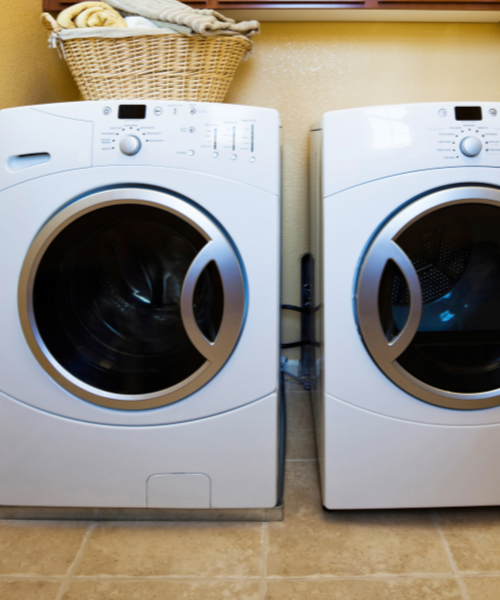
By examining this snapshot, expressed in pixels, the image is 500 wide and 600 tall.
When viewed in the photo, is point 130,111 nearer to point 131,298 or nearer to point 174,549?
point 131,298

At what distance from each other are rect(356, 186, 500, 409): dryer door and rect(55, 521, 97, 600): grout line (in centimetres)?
69

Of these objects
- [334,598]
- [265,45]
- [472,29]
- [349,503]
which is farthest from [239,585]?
[472,29]

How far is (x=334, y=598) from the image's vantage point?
2.48ft

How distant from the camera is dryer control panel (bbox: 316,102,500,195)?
830mm

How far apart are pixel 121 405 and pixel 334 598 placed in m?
0.52

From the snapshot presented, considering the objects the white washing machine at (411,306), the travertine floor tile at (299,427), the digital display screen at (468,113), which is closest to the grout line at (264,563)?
the white washing machine at (411,306)

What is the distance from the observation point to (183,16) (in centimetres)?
98

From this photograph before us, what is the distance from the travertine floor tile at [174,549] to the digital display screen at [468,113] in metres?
0.92

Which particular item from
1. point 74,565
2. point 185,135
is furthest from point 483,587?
point 185,135

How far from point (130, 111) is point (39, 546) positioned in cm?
88

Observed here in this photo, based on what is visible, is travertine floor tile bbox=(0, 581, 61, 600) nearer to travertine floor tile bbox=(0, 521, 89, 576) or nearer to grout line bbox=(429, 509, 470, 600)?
travertine floor tile bbox=(0, 521, 89, 576)

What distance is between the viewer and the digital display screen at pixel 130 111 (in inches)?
33.1

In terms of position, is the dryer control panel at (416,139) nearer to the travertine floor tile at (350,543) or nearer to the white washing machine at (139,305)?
the white washing machine at (139,305)

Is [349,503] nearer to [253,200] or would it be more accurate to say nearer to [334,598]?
[334,598]
